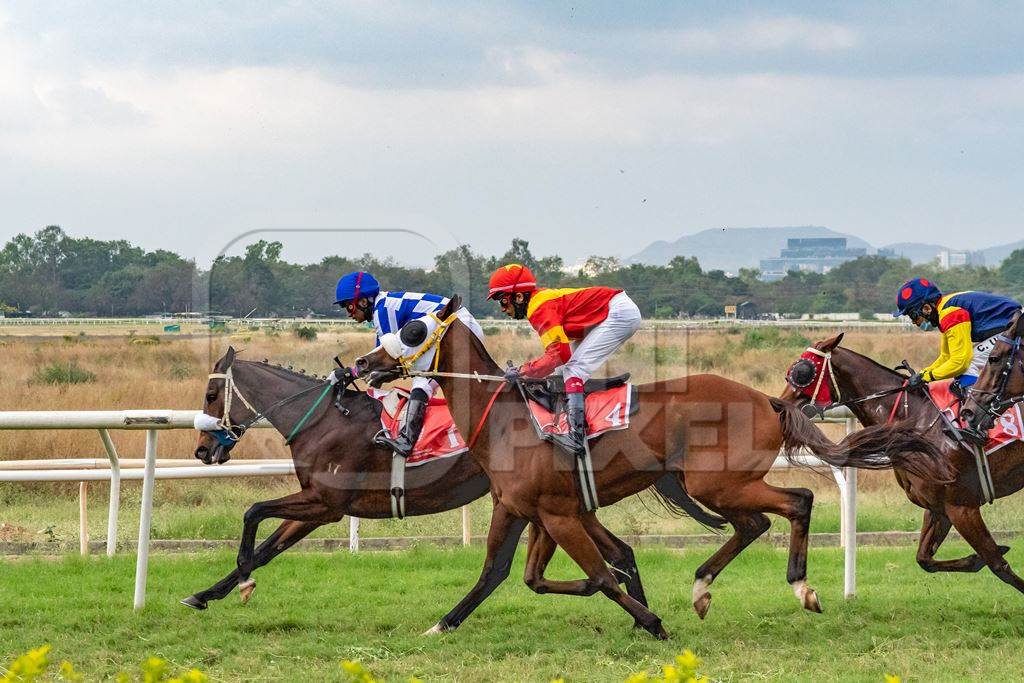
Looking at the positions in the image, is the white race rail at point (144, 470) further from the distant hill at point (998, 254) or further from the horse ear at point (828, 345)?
the distant hill at point (998, 254)

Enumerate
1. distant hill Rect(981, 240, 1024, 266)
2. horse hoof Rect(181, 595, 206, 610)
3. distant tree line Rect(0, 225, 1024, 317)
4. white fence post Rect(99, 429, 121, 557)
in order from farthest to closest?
distant hill Rect(981, 240, 1024, 266) → distant tree line Rect(0, 225, 1024, 317) → white fence post Rect(99, 429, 121, 557) → horse hoof Rect(181, 595, 206, 610)

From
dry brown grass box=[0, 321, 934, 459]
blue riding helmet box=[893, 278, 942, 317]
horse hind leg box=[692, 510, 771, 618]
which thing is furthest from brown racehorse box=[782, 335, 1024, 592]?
dry brown grass box=[0, 321, 934, 459]

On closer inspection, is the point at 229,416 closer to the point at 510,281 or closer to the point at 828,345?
the point at 510,281

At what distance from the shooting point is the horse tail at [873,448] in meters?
5.67

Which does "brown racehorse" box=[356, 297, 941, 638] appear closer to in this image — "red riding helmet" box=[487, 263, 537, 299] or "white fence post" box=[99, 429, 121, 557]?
"red riding helmet" box=[487, 263, 537, 299]

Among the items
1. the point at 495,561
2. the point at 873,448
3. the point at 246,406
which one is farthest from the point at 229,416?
the point at 873,448

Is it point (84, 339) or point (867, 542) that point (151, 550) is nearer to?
point (867, 542)

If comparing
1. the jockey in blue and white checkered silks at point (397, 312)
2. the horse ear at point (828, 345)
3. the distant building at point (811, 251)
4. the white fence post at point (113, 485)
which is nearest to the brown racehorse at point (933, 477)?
the horse ear at point (828, 345)

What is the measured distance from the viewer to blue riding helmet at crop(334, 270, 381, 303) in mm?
6016

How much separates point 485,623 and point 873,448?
2.06 meters

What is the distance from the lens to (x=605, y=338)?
19.5 feet

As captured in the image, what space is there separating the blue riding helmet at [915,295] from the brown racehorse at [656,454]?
3.93 feet

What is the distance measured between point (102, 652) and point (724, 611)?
2916mm

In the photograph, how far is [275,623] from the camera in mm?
5473
